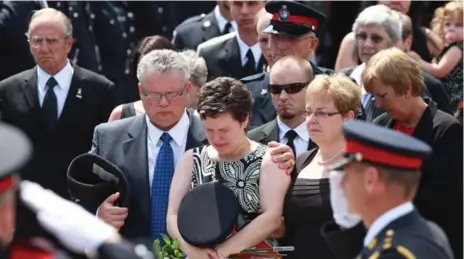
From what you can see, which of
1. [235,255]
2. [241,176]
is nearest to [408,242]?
[235,255]

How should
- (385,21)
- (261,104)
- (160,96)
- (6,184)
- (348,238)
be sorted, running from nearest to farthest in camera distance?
(6,184)
(348,238)
(160,96)
(261,104)
(385,21)

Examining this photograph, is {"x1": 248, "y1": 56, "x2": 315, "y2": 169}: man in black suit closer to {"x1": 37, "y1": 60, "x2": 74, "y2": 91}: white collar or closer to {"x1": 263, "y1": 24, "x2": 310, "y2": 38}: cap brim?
{"x1": 263, "y1": 24, "x2": 310, "y2": 38}: cap brim

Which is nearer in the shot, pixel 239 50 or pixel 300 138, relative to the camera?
pixel 300 138

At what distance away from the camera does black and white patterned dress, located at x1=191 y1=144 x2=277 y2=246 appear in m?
6.28

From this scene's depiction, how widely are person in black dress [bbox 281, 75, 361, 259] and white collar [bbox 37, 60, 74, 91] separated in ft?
8.91

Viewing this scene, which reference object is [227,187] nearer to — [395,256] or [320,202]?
[320,202]

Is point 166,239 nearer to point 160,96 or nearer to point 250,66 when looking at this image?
point 160,96

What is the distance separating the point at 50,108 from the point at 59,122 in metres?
0.14

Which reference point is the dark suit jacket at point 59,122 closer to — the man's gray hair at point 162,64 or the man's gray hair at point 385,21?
the man's gray hair at point 162,64

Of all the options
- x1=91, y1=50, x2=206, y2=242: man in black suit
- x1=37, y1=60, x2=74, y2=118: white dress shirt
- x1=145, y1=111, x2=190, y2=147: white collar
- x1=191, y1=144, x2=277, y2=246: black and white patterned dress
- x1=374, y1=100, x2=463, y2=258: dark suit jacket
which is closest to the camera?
x1=191, y1=144, x2=277, y2=246: black and white patterned dress

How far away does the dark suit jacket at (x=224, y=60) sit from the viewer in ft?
29.2

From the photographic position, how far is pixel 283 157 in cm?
632

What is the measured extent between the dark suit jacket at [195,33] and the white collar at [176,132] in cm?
293

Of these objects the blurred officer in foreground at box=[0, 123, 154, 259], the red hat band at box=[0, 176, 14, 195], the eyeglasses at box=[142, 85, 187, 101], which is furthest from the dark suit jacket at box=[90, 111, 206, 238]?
the red hat band at box=[0, 176, 14, 195]
